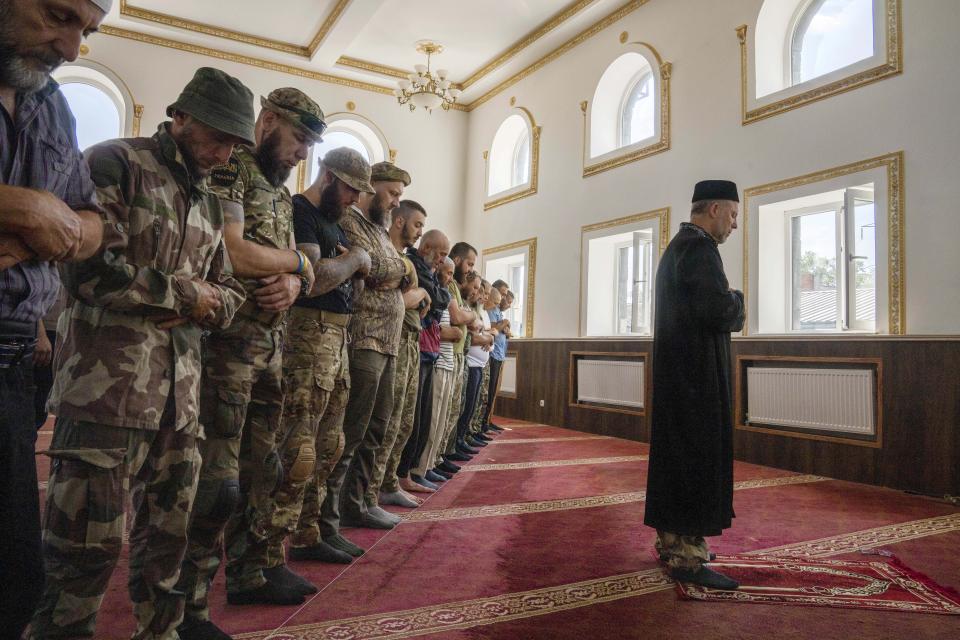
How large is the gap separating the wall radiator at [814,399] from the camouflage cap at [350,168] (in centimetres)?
412

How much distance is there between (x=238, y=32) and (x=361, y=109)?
201 centimetres

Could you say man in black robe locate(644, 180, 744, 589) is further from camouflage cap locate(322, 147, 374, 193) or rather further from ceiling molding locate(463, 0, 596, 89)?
ceiling molding locate(463, 0, 596, 89)

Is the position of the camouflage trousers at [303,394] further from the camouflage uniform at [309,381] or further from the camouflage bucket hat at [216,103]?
the camouflage bucket hat at [216,103]

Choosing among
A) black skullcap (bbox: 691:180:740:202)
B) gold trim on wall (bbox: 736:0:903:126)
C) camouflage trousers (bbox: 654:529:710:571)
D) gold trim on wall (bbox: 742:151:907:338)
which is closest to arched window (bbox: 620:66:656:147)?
gold trim on wall (bbox: 736:0:903:126)

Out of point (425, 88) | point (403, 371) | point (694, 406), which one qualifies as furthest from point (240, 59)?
point (694, 406)

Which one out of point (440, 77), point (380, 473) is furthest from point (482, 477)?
point (440, 77)

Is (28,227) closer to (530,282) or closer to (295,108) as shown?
(295,108)

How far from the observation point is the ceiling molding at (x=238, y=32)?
26.6ft

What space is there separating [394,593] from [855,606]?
156cm

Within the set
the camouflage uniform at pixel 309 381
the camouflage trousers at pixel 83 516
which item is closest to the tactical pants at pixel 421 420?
the camouflage uniform at pixel 309 381

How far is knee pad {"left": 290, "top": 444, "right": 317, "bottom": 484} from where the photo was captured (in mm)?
2037

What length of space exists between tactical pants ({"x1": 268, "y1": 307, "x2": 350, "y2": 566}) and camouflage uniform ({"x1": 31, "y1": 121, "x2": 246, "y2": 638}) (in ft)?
2.04

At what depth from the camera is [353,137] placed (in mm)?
10125

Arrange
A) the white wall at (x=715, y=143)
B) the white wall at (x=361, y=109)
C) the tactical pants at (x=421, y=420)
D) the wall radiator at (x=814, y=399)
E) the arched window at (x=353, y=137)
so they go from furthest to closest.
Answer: the arched window at (x=353, y=137) < the white wall at (x=361, y=109) < the wall radiator at (x=814, y=399) < the white wall at (x=715, y=143) < the tactical pants at (x=421, y=420)
